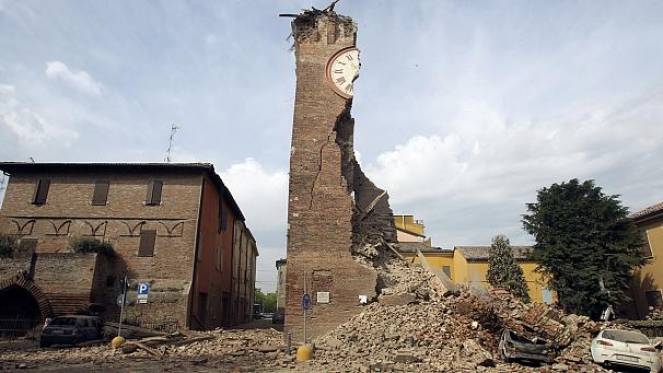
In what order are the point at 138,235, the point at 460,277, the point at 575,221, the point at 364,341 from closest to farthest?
the point at 364,341 → the point at 138,235 → the point at 575,221 → the point at 460,277

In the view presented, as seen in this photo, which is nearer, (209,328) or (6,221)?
(6,221)

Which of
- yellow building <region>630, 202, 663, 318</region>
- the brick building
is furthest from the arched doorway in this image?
yellow building <region>630, 202, 663, 318</region>

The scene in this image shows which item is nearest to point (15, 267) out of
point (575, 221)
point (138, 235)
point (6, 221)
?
point (6, 221)

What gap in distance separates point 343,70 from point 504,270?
65.2 ft

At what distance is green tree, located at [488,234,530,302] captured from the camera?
28641mm

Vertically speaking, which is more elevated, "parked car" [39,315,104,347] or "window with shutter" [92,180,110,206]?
"window with shutter" [92,180,110,206]

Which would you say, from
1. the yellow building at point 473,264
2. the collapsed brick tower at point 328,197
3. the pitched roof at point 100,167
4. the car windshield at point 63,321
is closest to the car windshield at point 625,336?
the collapsed brick tower at point 328,197

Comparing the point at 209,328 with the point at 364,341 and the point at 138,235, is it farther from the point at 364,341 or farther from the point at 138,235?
the point at 364,341

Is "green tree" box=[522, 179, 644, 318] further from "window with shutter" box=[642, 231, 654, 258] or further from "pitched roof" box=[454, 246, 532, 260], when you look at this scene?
"pitched roof" box=[454, 246, 532, 260]

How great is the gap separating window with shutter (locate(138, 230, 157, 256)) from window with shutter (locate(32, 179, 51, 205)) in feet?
16.8

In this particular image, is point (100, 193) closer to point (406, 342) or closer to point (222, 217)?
point (222, 217)

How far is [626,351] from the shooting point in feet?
37.1

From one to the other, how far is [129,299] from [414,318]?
475 inches

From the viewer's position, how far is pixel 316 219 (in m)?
15.3
